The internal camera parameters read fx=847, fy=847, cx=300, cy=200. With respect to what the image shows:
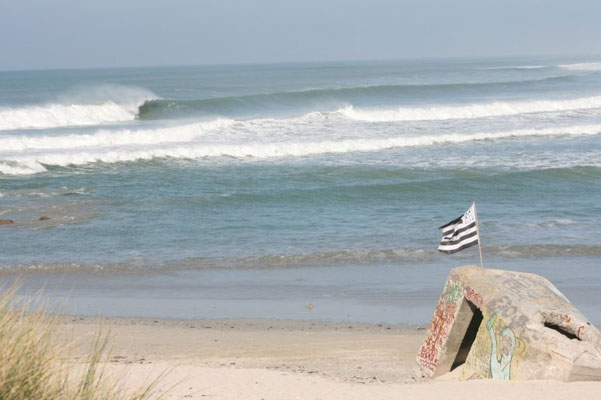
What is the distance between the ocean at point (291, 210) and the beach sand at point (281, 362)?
25.8 inches

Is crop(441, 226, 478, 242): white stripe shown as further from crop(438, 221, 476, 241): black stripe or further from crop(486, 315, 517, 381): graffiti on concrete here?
crop(486, 315, 517, 381): graffiti on concrete

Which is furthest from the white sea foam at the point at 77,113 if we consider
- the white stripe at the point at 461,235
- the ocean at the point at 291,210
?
the white stripe at the point at 461,235

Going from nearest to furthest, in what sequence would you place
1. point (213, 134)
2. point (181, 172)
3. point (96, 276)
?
point (96, 276) → point (181, 172) → point (213, 134)

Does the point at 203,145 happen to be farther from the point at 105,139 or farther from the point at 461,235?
the point at 461,235

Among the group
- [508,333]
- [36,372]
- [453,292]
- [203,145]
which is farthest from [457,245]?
[203,145]

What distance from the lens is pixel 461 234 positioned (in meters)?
9.07

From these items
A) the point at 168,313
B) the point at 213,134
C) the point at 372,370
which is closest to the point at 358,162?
the point at 213,134

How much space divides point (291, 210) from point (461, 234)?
30.5 ft

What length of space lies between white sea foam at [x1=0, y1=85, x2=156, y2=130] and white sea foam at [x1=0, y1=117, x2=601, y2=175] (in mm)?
8154

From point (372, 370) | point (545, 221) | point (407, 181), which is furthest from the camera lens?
point (407, 181)

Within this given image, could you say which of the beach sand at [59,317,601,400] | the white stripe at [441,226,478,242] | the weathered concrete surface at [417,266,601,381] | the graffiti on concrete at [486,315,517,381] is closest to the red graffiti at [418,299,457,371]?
the weathered concrete surface at [417,266,601,381]

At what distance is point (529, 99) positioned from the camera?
4731cm

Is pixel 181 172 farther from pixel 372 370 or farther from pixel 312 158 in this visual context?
pixel 372 370

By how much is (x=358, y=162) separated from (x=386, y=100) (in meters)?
24.1
